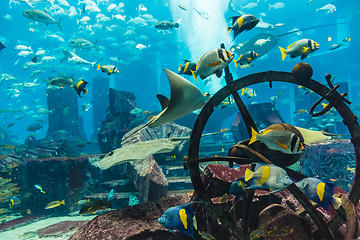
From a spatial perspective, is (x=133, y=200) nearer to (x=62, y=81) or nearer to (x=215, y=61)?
(x=215, y=61)

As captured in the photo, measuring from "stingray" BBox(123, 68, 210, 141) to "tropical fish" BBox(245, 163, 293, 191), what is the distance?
0.83 m

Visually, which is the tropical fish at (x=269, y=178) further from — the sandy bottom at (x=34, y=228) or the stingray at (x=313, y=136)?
the sandy bottom at (x=34, y=228)

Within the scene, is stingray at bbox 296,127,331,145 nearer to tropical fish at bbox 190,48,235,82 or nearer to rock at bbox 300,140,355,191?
tropical fish at bbox 190,48,235,82

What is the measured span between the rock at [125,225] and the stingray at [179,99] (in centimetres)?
101

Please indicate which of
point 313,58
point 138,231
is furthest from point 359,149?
point 313,58

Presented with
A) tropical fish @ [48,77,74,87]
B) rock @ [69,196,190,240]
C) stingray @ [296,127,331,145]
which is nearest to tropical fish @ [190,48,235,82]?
stingray @ [296,127,331,145]

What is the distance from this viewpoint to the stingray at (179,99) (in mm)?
1748

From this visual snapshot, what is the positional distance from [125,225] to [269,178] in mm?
1436

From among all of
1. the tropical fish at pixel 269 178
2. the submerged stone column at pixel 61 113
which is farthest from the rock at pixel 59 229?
the submerged stone column at pixel 61 113

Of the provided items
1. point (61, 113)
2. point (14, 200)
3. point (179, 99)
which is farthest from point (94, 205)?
point (61, 113)

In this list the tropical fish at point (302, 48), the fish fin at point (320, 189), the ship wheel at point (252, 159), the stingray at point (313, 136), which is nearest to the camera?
the fish fin at point (320, 189)

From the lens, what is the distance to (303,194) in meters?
1.73

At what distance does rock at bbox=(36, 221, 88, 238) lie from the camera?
177 inches

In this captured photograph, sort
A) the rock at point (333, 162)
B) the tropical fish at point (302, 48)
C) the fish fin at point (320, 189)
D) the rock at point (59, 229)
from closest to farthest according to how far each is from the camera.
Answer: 1. the fish fin at point (320, 189)
2. the tropical fish at point (302, 48)
3. the rock at point (59, 229)
4. the rock at point (333, 162)
